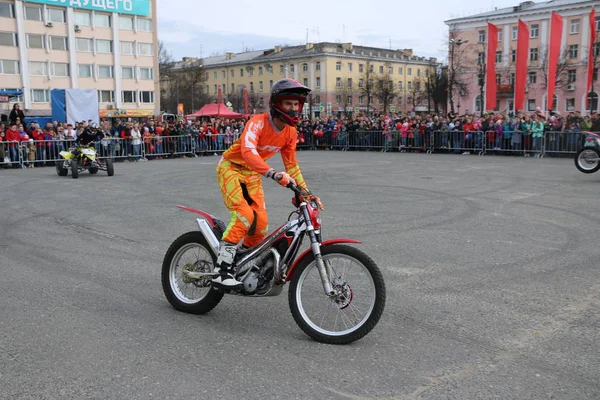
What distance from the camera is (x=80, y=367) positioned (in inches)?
150

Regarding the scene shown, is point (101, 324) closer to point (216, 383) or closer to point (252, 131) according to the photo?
point (216, 383)

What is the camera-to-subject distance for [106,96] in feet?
238

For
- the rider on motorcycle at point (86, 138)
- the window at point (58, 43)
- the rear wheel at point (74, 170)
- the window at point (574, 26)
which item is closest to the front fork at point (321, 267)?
the rear wheel at point (74, 170)

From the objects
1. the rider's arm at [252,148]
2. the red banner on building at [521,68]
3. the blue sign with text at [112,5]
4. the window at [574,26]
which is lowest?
the rider's arm at [252,148]

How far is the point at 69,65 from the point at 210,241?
235 feet

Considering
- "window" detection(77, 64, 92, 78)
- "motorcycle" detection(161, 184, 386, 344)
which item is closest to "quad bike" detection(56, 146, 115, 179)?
"motorcycle" detection(161, 184, 386, 344)

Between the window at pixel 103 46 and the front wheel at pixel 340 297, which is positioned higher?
the window at pixel 103 46

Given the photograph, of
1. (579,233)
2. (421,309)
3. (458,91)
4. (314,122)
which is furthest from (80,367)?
(458,91)

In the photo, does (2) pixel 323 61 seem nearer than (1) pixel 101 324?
No

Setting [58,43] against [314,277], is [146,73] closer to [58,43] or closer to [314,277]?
[58,43]

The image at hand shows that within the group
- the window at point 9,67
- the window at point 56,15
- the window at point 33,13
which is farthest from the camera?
the window at point 56,15

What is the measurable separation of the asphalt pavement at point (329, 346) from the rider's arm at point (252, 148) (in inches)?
50.7

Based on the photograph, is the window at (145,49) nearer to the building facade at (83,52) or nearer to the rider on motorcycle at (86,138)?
the building facade at (83,52)

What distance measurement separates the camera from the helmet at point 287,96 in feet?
14.3
